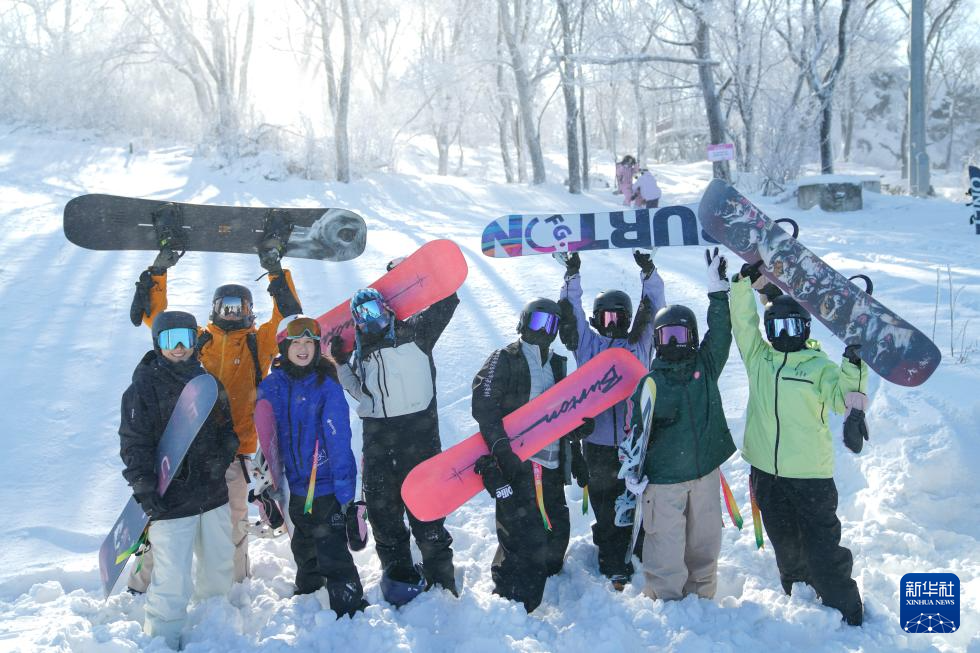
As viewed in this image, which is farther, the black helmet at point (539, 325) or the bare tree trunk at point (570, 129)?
the bare tree trunk at point (570, 129)

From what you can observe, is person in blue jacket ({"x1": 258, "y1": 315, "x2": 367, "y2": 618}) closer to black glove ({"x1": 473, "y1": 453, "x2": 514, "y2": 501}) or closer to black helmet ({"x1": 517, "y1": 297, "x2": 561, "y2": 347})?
black glove ({"x1": 473, "y1": 453, "x2": 514, "y2": 501})

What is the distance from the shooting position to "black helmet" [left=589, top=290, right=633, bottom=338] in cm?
388

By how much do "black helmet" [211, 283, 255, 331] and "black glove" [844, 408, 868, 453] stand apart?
10.4 feet

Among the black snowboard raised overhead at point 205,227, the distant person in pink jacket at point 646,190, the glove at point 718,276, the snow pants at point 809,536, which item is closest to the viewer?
the snow pants at point 809,536

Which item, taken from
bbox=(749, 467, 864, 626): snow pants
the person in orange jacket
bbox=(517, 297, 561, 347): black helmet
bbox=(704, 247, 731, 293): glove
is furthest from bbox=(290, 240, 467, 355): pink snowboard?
bbox=(749, 467, 864, 626): snow pants

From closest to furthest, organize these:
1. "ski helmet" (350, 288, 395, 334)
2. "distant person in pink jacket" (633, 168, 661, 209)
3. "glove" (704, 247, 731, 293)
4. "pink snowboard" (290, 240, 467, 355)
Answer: "glove" (704, 247, 731, 293) → "ski helmet" (350, 288, 395, 334) → "pink snowboard" (290, 240, 467, 355) → "distant person in pink jacket" (633, 168, 661, 209)

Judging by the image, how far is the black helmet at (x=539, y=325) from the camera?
3.60 m

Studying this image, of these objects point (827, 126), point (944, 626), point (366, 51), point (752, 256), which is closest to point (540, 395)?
point (752, 256)

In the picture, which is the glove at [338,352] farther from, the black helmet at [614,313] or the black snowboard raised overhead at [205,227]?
the black helmet at [614,313]

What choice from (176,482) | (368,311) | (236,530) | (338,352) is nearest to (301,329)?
(368,311)

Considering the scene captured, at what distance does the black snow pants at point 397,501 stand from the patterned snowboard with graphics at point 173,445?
0.85 metres

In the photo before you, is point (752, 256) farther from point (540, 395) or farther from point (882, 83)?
point (882, 83)

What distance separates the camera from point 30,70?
21.6 meters

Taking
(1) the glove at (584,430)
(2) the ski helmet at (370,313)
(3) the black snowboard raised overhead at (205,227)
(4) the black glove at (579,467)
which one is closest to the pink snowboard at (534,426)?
(1) the glove at (584,430)
